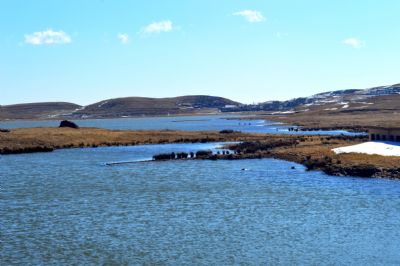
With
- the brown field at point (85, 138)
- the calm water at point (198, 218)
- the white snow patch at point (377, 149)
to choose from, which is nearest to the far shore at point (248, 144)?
the brown field at point (85, 138)

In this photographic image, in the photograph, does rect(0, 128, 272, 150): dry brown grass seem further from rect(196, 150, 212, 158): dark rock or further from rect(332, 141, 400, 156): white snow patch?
rect(332, 141, 400, 156): white snow patch

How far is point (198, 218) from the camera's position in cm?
4297

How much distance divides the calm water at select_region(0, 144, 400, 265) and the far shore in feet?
10.2

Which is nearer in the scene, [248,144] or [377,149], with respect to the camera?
[377,149]

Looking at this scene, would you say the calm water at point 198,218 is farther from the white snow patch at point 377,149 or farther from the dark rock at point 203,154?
the dark rock at point 203,154

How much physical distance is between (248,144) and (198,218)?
198 ft

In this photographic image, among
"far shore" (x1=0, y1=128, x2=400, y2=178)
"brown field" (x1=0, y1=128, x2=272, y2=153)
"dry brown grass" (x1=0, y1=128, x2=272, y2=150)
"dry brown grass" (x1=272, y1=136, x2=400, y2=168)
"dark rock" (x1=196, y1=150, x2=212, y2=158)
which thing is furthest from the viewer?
"dry brown grass" (x1=0, y1=128, x2=272, y2=150)

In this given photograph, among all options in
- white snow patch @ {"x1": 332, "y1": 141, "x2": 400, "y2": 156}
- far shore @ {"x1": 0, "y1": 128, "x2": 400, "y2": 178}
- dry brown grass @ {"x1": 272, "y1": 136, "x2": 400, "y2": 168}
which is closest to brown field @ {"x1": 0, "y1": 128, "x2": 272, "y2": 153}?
far shore @ {"x1": 0, "y1": 128, "x2": 400, "y2": 178}

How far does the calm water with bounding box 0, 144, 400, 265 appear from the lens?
33.2 m

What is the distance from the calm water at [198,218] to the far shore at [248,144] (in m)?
3.11

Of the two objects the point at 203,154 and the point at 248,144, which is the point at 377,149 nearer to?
the point at 203,154

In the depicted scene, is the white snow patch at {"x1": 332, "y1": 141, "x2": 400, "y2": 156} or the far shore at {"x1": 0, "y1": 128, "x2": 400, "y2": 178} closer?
the far shore at {"x1": 0, "y1": 128, "x2": 400, "y2": 178}

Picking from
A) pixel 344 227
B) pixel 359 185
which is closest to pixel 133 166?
pixel 359 185

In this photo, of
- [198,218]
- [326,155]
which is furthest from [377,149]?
[198,218]
